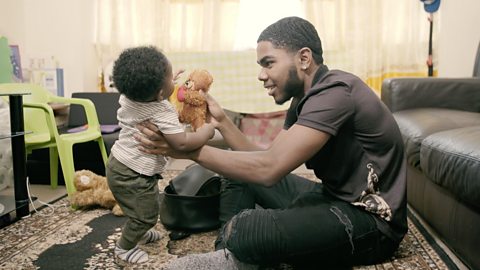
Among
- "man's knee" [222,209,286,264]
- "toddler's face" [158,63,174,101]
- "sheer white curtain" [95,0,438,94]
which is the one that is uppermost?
"sheer white curtain" [95,0,438,94]

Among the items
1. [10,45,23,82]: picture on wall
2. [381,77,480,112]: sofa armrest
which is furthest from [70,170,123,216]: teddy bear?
[381,77,480,112]: sofa armrest

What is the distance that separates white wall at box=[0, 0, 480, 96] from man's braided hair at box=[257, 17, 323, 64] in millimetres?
2435

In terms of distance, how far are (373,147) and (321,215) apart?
9.9 inches

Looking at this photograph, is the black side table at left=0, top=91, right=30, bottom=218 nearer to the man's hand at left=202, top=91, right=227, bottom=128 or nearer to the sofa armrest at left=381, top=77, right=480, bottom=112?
the man's hand at left=202, top=91, right=227, bottom=128

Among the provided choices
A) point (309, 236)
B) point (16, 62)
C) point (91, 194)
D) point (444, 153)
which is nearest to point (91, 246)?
point (91, 194)

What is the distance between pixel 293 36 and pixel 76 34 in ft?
9.11

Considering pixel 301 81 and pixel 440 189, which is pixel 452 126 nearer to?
pixel 440 189

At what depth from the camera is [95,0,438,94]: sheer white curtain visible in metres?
3.36

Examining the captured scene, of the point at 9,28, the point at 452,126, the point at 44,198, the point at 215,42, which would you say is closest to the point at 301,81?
the point at 452,126

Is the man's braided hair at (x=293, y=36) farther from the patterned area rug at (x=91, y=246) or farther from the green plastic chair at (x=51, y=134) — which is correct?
the green plastic chair at (x=51, y=134)

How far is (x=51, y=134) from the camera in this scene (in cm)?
234

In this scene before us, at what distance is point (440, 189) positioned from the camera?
1.61 metres

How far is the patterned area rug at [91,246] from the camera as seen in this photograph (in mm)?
1465

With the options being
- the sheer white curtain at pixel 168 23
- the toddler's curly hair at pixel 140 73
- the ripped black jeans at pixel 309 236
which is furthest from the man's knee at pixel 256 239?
the sheer white curtain at pixel 168 23
